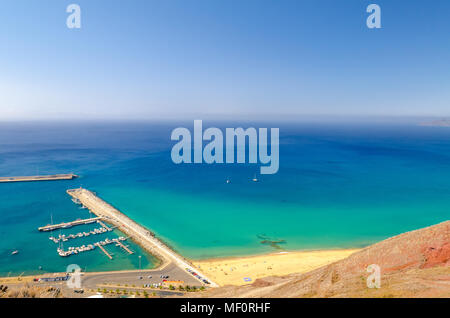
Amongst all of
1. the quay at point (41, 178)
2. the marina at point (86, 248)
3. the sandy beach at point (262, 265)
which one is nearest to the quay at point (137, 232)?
the sandy beach at point (262, 265)

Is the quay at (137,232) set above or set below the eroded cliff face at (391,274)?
below

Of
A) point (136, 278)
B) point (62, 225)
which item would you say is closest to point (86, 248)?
point (62, 225)

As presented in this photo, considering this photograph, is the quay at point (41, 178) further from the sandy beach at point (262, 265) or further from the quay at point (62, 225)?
the sandy beach at point (262, 265)

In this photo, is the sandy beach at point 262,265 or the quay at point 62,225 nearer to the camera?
the sandy beach at point 262,265

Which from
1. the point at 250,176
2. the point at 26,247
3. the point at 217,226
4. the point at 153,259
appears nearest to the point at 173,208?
the point at 217,226

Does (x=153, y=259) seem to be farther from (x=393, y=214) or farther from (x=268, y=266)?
(x=393, y=214)
